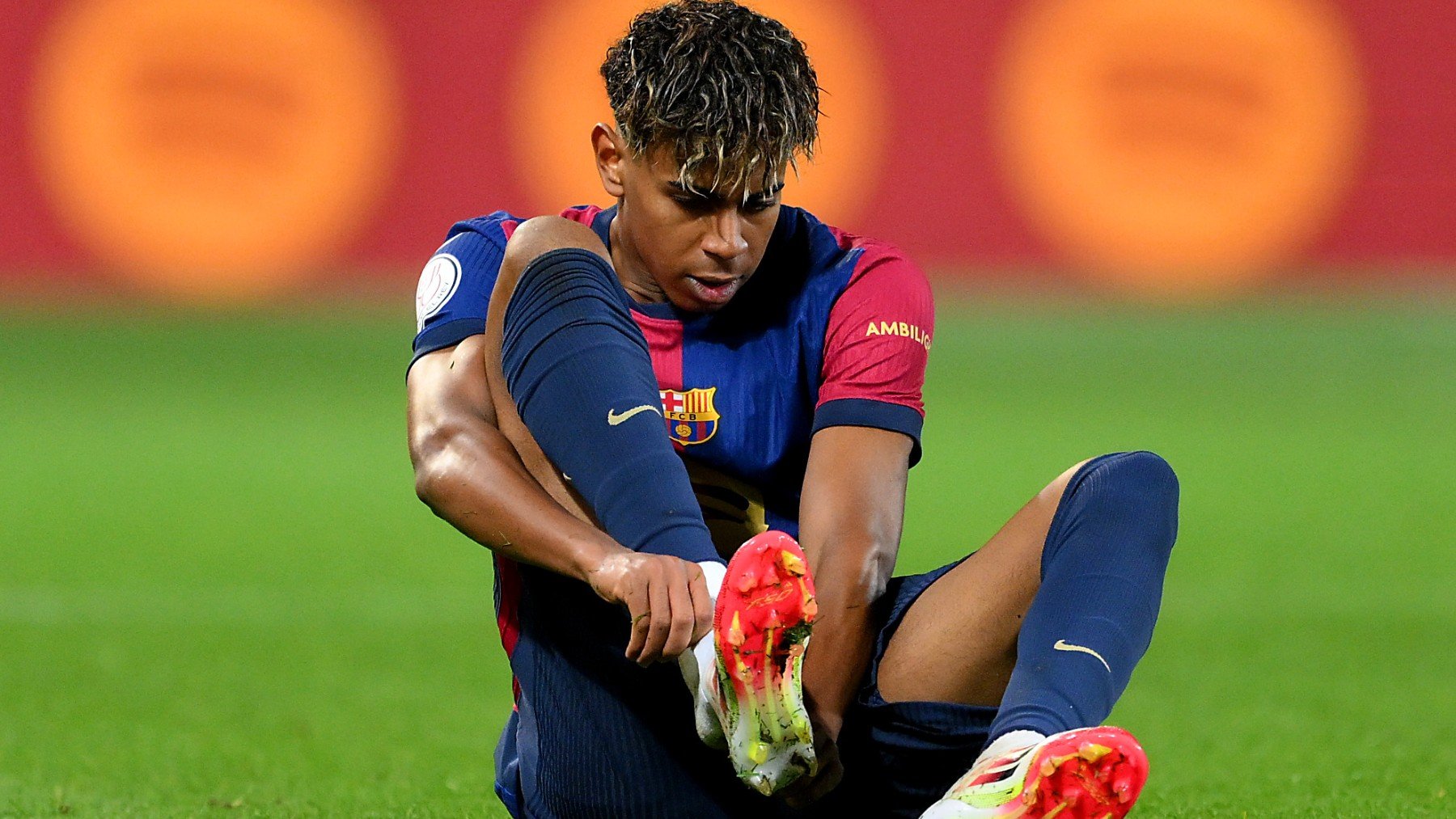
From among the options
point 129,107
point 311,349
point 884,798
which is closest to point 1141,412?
point 311,349

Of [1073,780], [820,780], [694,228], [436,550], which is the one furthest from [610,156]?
[436,550]

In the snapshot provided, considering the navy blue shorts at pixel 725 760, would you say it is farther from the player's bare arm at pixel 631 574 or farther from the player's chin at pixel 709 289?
the player's chin at pixel 709 289

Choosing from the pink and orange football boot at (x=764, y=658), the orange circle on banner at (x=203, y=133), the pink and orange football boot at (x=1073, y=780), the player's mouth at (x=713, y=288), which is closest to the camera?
the pink and orange football boot at (x=1073, y=780)

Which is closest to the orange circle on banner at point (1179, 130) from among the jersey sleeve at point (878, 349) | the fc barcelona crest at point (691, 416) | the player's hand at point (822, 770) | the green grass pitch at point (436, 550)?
the green grass pitch at point (436, 550)

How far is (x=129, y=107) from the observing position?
812 cm

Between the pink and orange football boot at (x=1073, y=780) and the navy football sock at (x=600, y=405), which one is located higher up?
the navy football sock at (x=600, y=405)

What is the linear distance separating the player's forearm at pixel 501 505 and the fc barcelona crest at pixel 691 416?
317 millimetres

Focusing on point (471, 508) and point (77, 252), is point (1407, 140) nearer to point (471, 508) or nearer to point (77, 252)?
point (77, 252)

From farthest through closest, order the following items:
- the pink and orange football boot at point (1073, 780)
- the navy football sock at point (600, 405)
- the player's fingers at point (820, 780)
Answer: the player's fingers at point (820, 780) < the navy football sock at point (600, 405) < the pink and orange football boot at point (1073, 780)

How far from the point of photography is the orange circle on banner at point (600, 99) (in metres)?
8.30

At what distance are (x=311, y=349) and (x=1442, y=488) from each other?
17.4 feet

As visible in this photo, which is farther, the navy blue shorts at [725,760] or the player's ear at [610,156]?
the player's ear at [610,156]

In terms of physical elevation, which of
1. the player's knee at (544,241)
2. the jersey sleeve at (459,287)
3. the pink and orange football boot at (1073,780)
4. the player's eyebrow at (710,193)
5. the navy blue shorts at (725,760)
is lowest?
the navy blue shorts at (725,760)

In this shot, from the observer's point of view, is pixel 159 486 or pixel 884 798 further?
pixel 159 486
